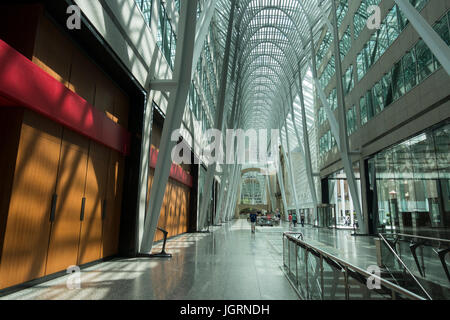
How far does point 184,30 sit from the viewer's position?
941cm

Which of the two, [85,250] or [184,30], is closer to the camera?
[85,250]

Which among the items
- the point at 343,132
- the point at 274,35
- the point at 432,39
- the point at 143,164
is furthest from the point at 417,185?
the point at 274,35

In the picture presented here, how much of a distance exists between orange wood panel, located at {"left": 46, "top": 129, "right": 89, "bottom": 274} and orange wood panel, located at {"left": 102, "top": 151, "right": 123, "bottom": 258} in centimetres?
144

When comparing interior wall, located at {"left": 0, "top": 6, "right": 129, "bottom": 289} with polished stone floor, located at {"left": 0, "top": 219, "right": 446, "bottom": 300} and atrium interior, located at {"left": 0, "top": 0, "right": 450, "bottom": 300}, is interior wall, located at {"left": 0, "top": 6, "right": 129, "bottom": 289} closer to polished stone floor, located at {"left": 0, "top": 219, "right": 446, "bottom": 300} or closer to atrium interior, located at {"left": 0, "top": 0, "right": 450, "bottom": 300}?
atrium interior, located at {"left": 0, "top": 0, "right": 450, "bottom": 300}

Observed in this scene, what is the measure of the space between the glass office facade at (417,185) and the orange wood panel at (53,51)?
42.2 ft

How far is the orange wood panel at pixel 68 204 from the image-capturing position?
252 inches

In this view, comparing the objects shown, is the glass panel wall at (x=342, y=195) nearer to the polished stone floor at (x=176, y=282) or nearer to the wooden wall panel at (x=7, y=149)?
the polished stone floor at (x=176, y=282)

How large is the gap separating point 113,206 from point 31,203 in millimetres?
3698

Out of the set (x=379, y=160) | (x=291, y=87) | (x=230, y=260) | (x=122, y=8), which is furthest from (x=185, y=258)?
(x=291, y=87)

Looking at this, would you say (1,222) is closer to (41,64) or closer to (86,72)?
(41,64)

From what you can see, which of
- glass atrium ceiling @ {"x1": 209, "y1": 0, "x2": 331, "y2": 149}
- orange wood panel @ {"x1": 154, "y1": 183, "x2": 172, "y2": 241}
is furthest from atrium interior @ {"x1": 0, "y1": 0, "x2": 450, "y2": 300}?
glass atrium ceiling @ {"x1": 209, "y1": 0, "x2": 331, "y2": 149}

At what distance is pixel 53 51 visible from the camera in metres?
6.29

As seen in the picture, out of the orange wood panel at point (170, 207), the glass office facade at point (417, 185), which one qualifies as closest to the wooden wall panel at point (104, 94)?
the orange wood panel at point (170, 207)
